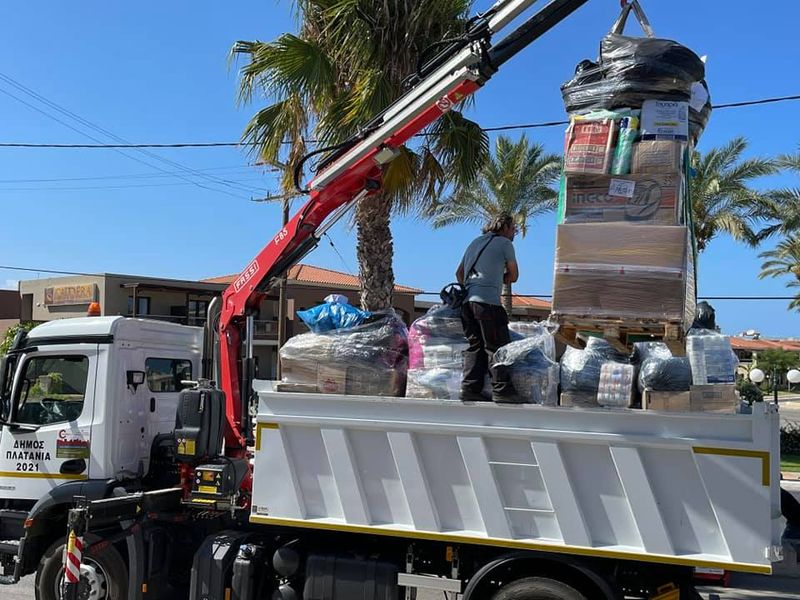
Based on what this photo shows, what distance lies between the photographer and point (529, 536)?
15.0 ft

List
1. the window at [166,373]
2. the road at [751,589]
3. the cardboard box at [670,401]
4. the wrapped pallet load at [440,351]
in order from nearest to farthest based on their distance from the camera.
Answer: the cardboard box at [670,401] → the wrapped pallet load at [440,351] → the window at [166,373] → the road at [751,589]

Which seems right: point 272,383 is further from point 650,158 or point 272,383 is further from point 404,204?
point 404,204

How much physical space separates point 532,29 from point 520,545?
11.9ft

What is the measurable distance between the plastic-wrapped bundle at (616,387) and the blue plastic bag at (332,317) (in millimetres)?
1808

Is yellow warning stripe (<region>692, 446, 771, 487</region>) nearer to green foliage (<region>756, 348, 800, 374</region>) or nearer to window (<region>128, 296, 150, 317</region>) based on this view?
window (<region>128, 296, 150, 317</region>)

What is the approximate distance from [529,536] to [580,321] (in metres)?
1.36

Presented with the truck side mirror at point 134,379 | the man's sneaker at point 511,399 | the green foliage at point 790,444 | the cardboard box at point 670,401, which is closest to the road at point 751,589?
the truck side mirror at point 134,379

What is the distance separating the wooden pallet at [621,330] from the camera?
430cm

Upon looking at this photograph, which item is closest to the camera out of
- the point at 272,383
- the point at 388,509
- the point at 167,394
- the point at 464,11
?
the point at 388,509

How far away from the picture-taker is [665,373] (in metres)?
4.40

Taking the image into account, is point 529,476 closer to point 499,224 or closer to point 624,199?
point 624,199

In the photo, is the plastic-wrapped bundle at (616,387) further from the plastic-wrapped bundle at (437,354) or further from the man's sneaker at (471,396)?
the plastic-wrapped bundle at (437,354)

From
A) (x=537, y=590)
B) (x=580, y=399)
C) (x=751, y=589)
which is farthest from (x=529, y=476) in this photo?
(x=751, y=589)

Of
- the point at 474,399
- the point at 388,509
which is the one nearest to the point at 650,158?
the point at 474,399
